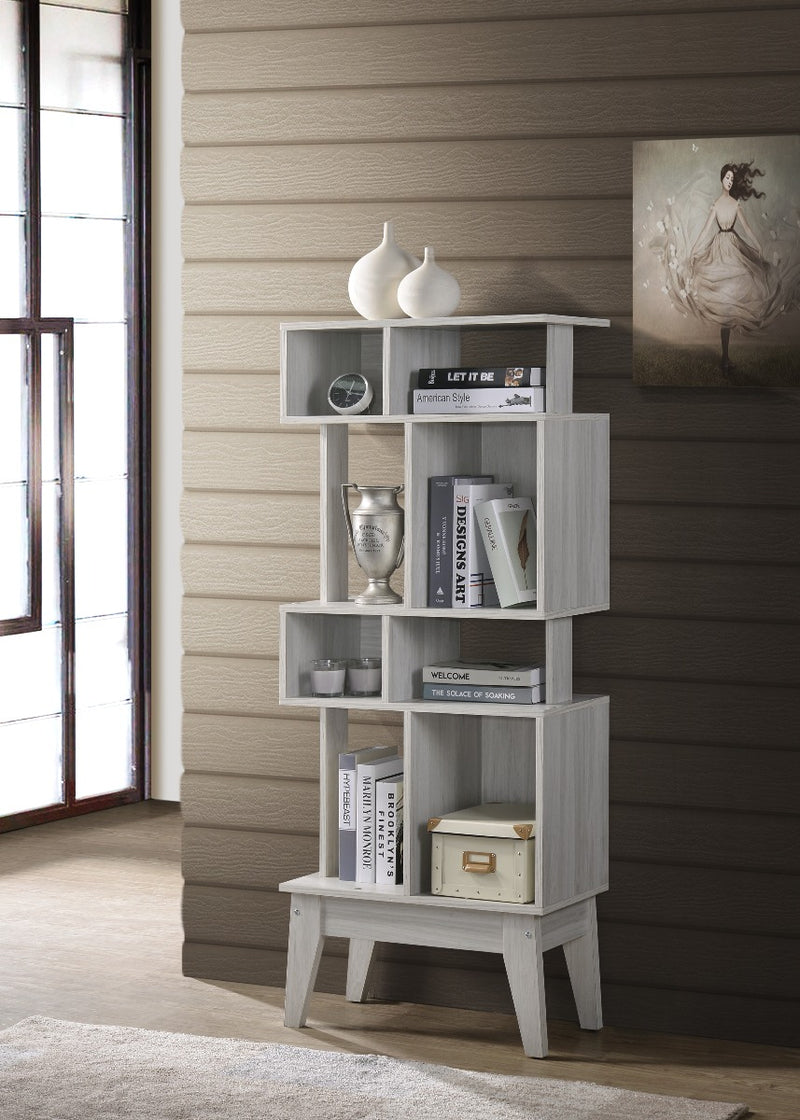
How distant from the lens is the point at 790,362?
398 cm

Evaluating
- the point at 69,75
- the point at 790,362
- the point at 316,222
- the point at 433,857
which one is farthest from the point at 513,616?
the point at 69,75

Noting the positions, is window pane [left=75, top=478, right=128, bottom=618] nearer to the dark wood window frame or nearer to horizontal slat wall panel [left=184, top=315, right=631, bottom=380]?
the dark wood window frame

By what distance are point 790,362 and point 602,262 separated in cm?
48

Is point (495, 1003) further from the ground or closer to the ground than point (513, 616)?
closer to the ground

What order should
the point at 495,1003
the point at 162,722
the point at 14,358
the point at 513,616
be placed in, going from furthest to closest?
the point at 162,722 → the point at 14,358 → the point at 495,1003 → the point at 513,616

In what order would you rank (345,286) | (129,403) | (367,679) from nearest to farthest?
(367,679) < (345,286) < (129,403)

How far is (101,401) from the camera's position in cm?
664

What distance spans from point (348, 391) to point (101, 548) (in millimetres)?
2733

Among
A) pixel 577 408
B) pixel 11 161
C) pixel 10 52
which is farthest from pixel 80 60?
pixel 577 408

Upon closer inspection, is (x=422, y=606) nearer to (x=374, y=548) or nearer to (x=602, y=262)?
(x=374, y=548)

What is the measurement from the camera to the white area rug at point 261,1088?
3.55 m

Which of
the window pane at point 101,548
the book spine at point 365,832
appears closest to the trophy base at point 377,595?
the book spine at point 365,832

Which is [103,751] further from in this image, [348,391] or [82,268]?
[348,391]

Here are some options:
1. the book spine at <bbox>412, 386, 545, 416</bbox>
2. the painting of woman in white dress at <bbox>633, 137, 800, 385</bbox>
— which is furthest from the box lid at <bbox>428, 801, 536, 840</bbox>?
the painting of woman in white dress at <bbox>633, 137, 800, 385</bbox>
